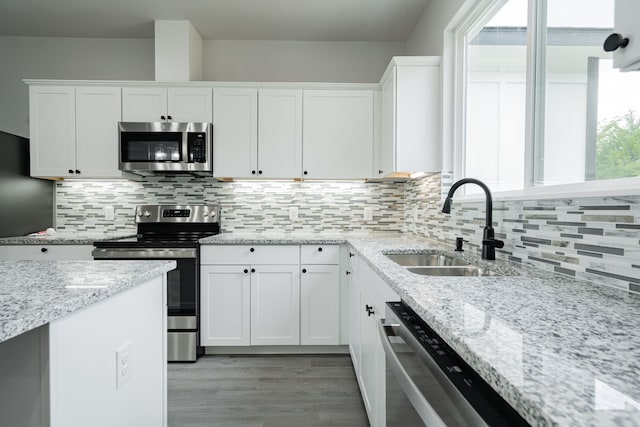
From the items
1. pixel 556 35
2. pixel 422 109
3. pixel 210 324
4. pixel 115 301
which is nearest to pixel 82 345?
pixel 115 301

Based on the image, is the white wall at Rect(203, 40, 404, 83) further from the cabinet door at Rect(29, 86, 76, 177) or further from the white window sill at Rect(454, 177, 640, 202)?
the white window sill at Rect(454, 177, 640, 202)

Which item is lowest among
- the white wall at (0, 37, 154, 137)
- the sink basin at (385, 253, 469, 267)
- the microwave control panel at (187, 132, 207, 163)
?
the sink basin at (385, 253, 469, 267)

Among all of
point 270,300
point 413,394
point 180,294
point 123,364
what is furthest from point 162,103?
point 413,394

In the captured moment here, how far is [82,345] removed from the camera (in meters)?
0.86

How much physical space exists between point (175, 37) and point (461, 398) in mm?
3328

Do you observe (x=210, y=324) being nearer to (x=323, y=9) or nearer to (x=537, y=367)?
(x=537, y=367)

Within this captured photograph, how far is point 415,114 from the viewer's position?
7.70ft

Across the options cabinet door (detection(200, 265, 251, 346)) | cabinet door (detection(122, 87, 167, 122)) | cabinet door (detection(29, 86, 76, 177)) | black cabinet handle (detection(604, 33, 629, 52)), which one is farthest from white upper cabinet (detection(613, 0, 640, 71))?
cabinet door (detection(29, 86, 76, 177))

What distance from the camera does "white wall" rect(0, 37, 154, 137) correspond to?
3.10 m

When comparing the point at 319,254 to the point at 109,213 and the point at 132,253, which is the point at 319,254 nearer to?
the point at 132,253

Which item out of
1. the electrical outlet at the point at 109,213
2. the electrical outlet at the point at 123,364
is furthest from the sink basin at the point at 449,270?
the electrical outlet at the point at 109,213

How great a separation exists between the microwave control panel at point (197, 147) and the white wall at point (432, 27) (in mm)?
1963

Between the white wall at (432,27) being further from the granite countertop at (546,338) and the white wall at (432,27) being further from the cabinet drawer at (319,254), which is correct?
the granite countertop at (546,338)

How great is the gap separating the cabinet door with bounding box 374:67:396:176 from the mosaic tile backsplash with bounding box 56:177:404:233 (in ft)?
1.45
